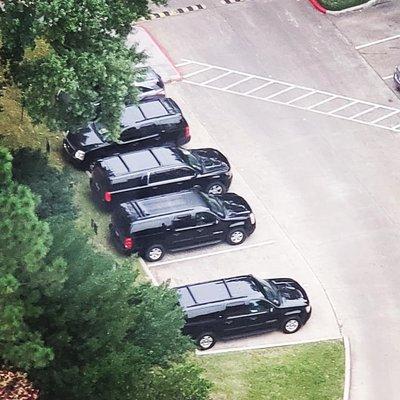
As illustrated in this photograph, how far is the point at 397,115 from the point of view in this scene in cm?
3316

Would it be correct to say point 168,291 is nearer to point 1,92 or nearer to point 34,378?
point 34,378

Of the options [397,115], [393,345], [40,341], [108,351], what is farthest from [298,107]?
[40,341]

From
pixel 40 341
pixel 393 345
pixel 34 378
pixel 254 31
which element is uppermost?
pixel 40 341

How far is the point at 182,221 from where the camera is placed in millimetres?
26359

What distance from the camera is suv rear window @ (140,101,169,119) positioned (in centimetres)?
2989

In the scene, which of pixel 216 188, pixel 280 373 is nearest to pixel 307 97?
pixel 216 188

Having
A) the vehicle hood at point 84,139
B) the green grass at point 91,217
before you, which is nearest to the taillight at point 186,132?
the vehicle hood at point 84,139

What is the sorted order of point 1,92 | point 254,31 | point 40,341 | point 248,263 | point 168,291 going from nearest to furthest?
1. point 40,341
2. point 168,291
3. point 1,92
4. point 248,263
5. point 254,31

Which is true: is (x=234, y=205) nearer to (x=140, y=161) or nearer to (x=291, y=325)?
(x=140, y=161)

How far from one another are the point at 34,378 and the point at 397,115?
19180 mm

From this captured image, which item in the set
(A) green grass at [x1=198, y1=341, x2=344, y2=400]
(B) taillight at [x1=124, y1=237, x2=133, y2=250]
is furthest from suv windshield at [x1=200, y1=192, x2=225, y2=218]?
(A) green grass at [x1=198, y1=341, x2=344, y2=400]

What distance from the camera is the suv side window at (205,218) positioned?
26.5 m

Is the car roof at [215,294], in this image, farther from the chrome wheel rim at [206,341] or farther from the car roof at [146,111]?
A: the car roof at [146,111]

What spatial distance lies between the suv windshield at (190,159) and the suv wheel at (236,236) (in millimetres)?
2275
